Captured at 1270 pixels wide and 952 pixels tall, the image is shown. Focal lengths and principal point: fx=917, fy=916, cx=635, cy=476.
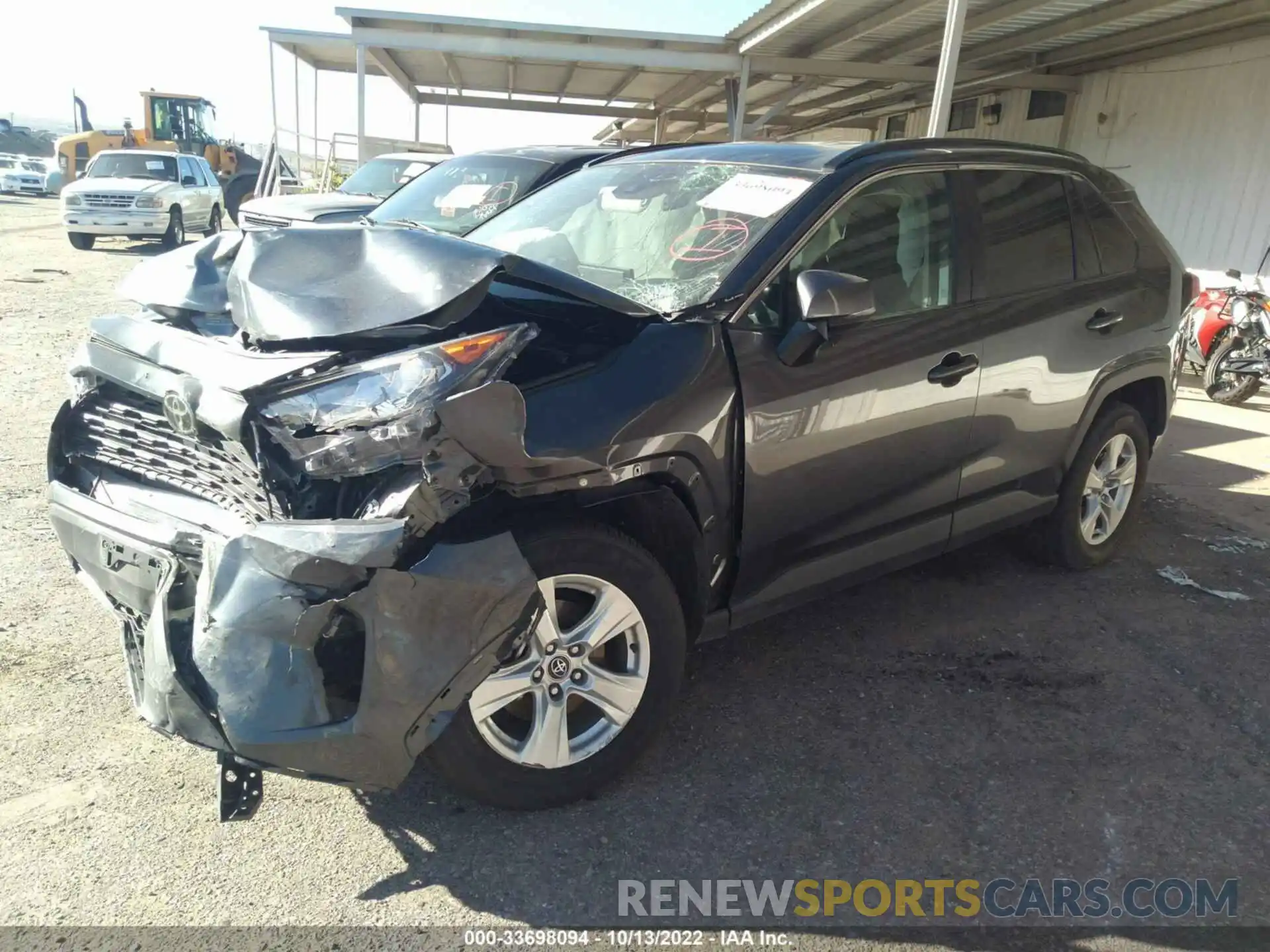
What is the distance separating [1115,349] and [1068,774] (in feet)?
6.89

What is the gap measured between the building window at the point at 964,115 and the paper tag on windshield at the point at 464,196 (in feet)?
37.3

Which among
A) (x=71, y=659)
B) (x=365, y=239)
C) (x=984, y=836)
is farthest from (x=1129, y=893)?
(x=71, y=659)

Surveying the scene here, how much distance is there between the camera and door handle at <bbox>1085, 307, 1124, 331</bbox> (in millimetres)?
4035

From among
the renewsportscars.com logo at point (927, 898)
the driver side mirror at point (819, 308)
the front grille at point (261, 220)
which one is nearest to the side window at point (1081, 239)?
the driver side mirror at point (819, 308)

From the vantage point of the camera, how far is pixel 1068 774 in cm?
300

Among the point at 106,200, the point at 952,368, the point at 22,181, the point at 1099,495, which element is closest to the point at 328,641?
the point at 952,368

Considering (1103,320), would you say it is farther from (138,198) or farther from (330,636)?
(138,198)

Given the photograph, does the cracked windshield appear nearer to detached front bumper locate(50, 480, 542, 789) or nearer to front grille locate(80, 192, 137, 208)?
detached front bumper locate(50, 480, 542, 789)

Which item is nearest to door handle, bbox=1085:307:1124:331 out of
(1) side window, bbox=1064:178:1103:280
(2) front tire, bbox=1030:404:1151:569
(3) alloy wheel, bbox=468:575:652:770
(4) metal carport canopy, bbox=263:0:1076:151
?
(1) side window, bbox=1064:178:1103:280

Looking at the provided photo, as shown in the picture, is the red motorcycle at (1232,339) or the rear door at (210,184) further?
the rear door at (210,184)

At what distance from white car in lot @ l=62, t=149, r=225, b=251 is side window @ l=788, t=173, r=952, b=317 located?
16.7 meters

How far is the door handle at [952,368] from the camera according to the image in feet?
11.2

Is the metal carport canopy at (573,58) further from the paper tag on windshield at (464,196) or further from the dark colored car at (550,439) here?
the dark colored car at (550,439)

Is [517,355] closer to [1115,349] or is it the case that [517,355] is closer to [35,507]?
[1115,349]
